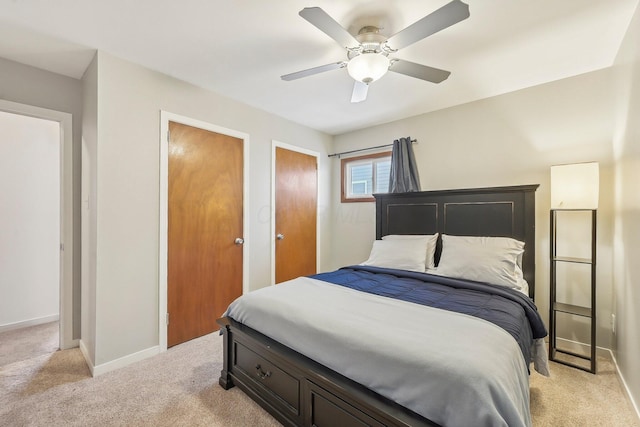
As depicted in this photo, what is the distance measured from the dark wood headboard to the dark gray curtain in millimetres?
111

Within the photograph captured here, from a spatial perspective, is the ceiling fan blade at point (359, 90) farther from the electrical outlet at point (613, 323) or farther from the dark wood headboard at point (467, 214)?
the electrical outlet at point (613, 323)

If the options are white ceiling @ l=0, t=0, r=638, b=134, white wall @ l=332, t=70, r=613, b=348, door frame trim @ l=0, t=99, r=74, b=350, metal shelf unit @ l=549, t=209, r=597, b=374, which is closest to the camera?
white ceiling @ l=0, t=0, r=638, b=134

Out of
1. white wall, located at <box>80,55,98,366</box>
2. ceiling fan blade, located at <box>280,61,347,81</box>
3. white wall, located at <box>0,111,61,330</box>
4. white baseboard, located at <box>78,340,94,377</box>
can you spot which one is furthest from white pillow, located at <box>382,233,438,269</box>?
white wall, located at <box>0,111,61,330</box>

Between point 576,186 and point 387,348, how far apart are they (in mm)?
2094

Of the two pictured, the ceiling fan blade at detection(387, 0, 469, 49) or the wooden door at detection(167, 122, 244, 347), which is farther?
the wooden door at detection(167, 122, 244, 347)

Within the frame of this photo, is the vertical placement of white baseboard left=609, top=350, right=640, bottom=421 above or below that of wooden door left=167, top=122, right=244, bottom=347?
below

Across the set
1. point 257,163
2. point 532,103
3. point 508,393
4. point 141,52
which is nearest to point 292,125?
point 257,163

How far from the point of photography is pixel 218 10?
1691mm

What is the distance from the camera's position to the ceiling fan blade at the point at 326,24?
1342mm

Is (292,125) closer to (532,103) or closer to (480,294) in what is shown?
(532,103)

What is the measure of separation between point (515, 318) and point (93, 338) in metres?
2.95

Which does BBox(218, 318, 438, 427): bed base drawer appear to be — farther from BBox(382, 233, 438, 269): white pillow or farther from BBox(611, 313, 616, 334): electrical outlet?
BBox(611, 313, 616, 334): electrical outlet

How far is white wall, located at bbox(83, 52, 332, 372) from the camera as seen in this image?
214 centimetres

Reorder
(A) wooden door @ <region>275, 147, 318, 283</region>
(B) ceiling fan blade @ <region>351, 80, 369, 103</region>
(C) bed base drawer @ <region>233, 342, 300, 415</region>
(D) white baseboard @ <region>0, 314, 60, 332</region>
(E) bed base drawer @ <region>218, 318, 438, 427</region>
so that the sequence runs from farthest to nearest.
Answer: (A) wooden door @ <region>275, 147, 318, 283</region> → (D) white baseboard @ <region>0, 314, 60, 332</region> → (B) ceiling fan blade @ <region>351, 80, 369, 103</region> → (C) bed base drawer @ <region>233, 342, 300, 415</region> → (E) bed base drawer @ <region>218, 318, 438, 427</region>
